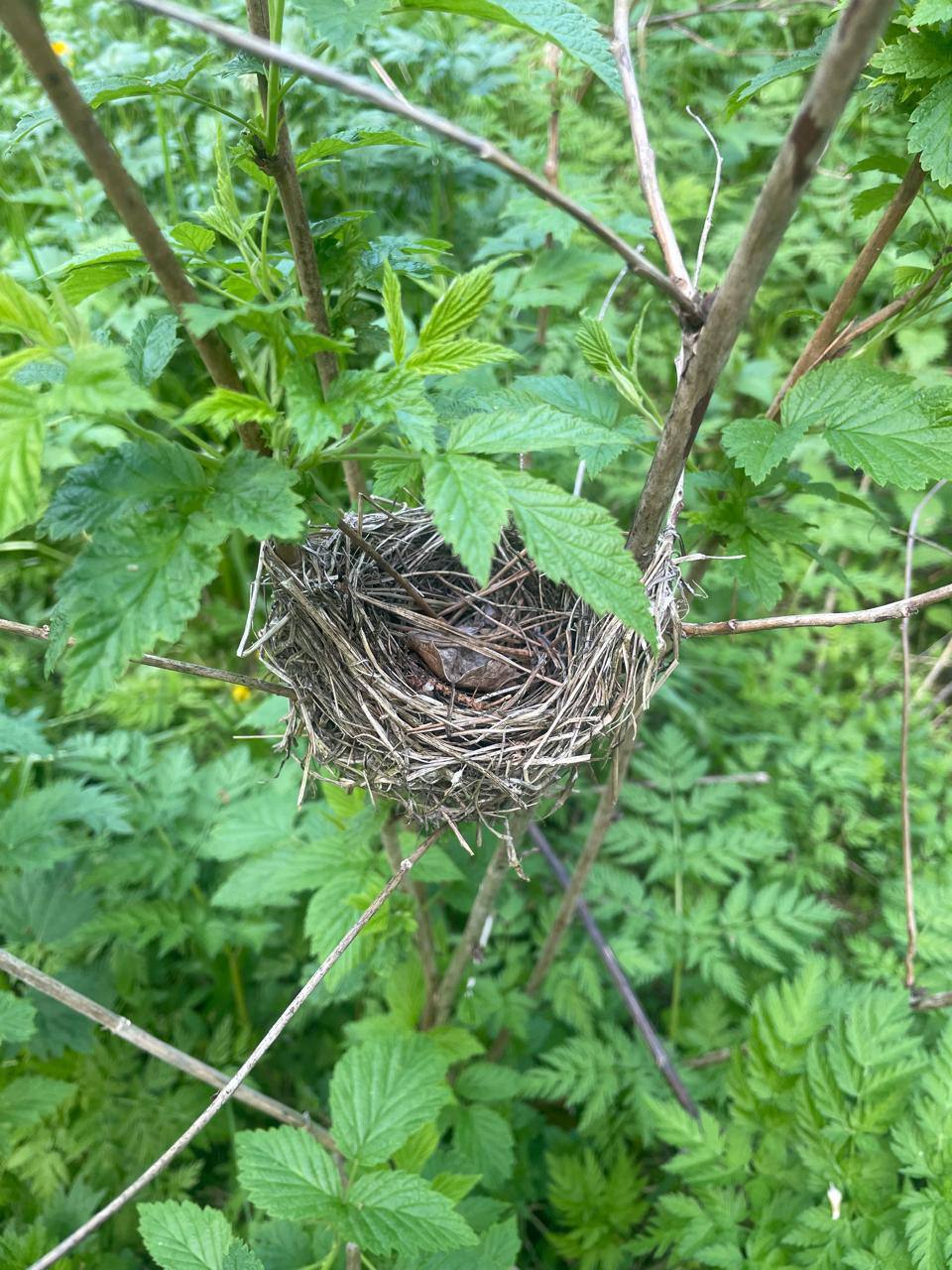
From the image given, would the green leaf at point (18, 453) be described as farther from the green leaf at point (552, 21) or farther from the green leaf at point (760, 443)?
the green leaf at point (760, 443)

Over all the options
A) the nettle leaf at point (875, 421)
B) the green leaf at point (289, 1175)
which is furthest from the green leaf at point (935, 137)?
the green leaf at point (289, 1175)

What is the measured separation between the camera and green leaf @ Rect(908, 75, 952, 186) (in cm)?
93

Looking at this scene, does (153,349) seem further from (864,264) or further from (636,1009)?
(636,1009)

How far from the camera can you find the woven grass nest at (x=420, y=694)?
1.03 m

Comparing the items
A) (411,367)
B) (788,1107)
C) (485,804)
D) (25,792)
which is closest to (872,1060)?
(788,1107)

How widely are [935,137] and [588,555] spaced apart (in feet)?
2.07

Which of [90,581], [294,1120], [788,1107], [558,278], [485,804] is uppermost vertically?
[90,581]

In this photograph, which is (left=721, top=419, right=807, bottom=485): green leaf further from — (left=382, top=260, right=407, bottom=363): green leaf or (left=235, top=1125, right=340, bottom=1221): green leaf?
(left=235, top=1125, right=340, bottom=1221): green leaf

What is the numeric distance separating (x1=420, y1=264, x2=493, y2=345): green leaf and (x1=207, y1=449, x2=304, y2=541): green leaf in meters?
0.23

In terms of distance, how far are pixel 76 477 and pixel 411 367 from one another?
0.34 metres

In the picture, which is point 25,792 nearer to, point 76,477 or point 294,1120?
point 294,1120

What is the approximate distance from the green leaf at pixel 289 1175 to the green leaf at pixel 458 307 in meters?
1.05

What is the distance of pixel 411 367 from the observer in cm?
89

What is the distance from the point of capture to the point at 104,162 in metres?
0.68
